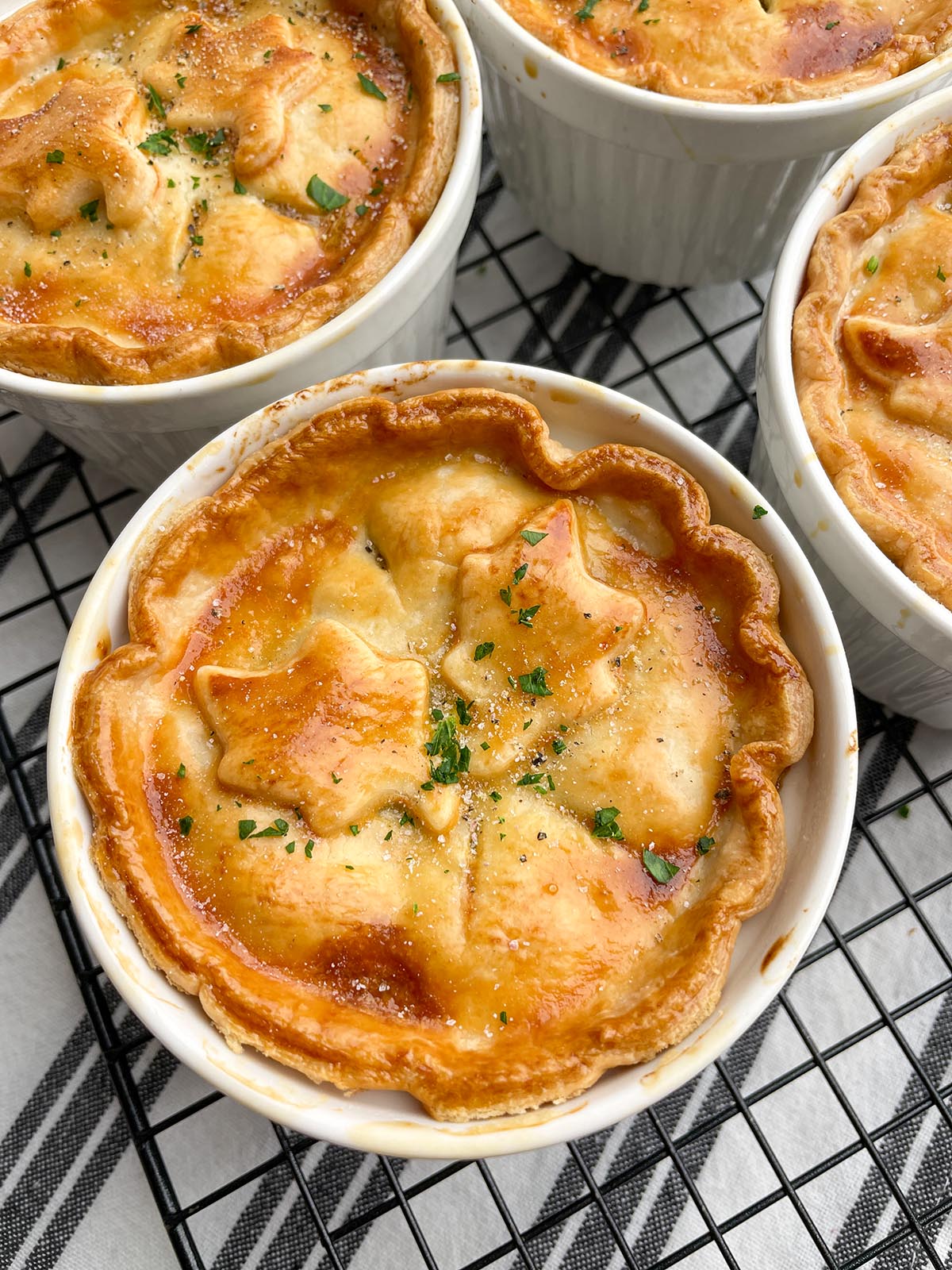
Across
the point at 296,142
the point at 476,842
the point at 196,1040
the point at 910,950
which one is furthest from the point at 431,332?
the point at 910,950

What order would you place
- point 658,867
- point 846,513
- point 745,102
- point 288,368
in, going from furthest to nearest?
point 745,102 → point 288,368 → point 846,513 → point 658,867

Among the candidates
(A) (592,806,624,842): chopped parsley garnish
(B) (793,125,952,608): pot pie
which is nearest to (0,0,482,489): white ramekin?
(B) (793,125,952,608): pot pie

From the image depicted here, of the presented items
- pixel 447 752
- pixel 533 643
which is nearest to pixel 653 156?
pixel 533 643

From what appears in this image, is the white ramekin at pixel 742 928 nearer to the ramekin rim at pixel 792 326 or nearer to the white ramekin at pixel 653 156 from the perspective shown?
the ramekin rim at pixel 792 326

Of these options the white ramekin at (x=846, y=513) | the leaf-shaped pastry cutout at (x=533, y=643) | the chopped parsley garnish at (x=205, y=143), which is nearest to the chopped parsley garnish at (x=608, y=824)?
the leaf-shaped pastry cutout at (x=533, y=643)

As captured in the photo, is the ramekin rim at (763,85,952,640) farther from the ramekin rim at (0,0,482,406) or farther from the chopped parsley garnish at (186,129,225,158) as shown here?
the chopped parsley garnish at (186,129,225,158)

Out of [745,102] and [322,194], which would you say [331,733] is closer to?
[322,194]
